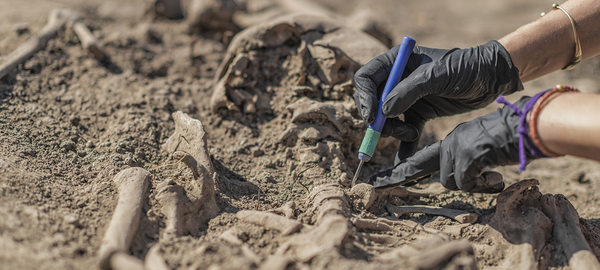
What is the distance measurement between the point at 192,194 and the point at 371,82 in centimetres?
149

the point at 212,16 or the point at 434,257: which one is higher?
the point at 212,16

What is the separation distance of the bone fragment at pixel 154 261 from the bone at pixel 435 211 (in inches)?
60.7

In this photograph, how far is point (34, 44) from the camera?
3635mm

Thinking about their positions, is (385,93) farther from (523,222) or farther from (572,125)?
(523,222)

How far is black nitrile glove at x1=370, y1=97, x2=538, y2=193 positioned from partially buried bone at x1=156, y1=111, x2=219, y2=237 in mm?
1387

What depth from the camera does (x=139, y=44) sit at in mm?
4535

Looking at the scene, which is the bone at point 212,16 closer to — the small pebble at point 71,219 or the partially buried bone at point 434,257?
the small pebble at point 71,219

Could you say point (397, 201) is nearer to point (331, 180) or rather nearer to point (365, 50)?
point (331, 180)

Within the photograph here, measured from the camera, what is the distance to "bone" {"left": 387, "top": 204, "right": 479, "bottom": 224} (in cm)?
235

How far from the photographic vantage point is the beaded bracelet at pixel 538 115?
1878 mm

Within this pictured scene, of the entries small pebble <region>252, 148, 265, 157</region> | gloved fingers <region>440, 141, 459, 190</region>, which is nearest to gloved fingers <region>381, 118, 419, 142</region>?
gloved fingers <region>440, 141, 459, 190</region>

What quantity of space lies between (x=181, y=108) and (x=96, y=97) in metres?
0.79

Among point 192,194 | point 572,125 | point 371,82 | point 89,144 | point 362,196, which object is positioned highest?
point 572,125

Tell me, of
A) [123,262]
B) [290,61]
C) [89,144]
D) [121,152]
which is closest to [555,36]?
[290,61]
